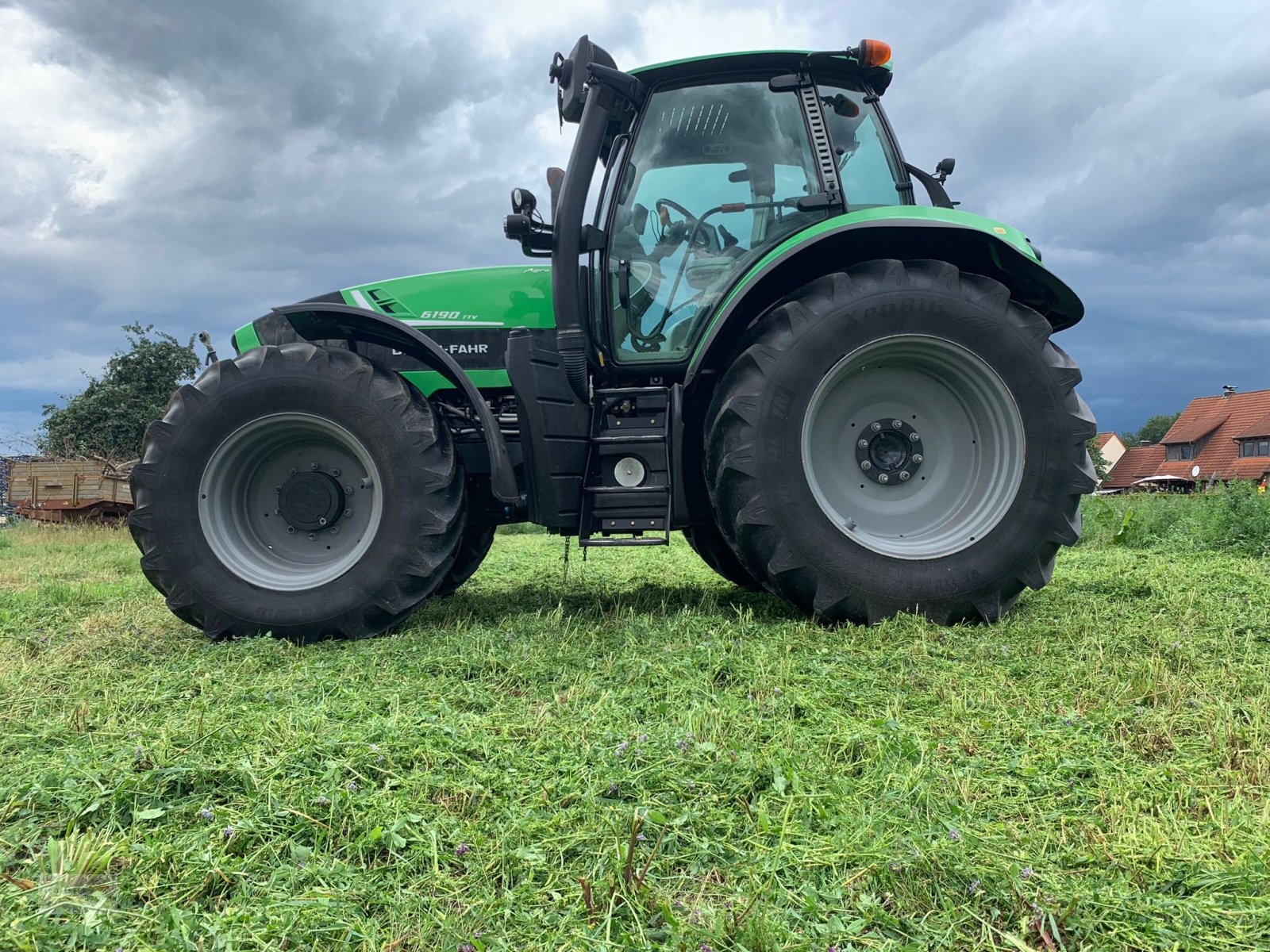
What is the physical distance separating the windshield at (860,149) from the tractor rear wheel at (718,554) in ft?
6.22

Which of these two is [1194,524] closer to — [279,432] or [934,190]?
[934,190]

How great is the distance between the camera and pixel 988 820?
1780mm

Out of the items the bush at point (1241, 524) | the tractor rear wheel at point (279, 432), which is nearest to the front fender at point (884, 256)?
the tractor rear wheel at point (279, 432)

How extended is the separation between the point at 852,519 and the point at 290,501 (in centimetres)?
264

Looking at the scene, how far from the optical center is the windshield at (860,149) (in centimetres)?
412

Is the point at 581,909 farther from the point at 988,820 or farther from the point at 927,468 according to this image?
the point at 927,468

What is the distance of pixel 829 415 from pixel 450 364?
1750mm

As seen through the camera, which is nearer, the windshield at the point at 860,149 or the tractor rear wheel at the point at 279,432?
the tractor rear wheel at the point at 279,432

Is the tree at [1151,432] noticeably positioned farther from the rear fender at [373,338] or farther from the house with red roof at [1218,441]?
the rear fender at [373,338]

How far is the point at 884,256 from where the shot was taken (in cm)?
384

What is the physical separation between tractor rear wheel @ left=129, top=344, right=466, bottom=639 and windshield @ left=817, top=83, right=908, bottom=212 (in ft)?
7.67

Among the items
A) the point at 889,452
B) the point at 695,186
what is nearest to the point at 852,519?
the point at 889,452

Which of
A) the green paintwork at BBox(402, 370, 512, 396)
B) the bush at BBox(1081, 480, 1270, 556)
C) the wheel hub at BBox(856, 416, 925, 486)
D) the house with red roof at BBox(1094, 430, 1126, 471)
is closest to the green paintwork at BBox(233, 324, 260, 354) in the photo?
the green paintwork at BBox(402, 370, 512, 396)

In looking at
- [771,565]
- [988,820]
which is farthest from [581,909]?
[771,565]
